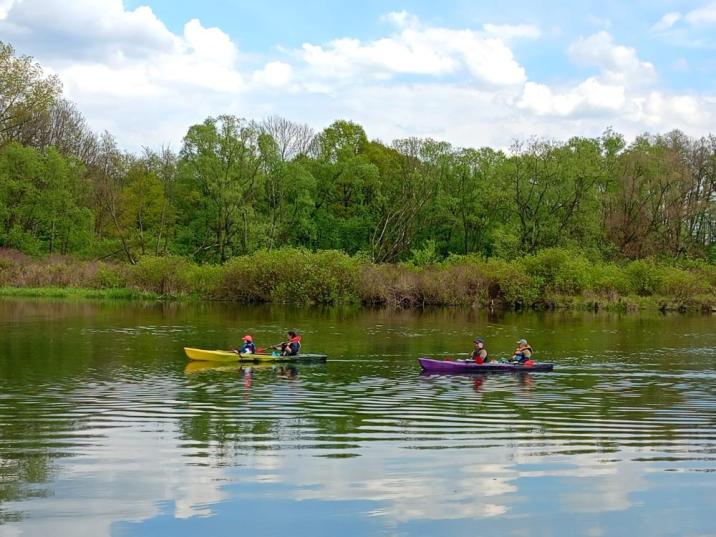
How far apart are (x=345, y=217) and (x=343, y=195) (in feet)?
7.81

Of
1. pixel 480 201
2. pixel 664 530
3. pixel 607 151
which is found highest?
pixel 607 151

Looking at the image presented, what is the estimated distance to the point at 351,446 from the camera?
14688 mm

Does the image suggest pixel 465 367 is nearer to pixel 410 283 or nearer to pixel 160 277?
pixel 410 283

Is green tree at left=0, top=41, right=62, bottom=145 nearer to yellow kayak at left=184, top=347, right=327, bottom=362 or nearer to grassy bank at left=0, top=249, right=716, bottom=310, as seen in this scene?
grassy bank at left=0, top=249, right=716, bottom=310

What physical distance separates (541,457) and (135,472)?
6604 millimetres

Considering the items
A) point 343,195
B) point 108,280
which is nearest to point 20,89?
point 108,280

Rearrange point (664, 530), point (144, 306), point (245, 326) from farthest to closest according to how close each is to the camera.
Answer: point (144, 306) → point (245, 326) → point (664, 530)

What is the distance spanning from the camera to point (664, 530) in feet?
33.9

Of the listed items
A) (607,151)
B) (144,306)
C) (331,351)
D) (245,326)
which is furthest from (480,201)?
(331,351)

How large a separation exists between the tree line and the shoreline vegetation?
0.60 feet

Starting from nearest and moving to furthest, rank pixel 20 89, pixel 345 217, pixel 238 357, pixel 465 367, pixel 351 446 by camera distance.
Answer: pixel 351 446 < pixel 465 367 < pixel 238 357 < pixel 20 89 < pixel 345 217

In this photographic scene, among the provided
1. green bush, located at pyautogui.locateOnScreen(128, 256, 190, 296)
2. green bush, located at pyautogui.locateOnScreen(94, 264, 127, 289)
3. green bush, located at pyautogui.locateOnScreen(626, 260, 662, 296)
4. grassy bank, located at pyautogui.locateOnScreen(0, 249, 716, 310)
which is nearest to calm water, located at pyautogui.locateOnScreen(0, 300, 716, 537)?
grassy bank, located at pyautogui.locateOnScreen(0, 249, 716, 310)

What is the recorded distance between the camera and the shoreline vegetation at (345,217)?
64250 mm

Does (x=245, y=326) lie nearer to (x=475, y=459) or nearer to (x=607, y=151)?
(x=475, y=459)
